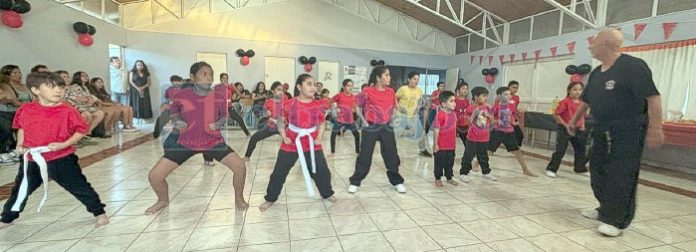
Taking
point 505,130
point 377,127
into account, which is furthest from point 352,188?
point 505,130

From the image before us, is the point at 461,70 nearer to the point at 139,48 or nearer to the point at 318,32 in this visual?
the point at 318,32

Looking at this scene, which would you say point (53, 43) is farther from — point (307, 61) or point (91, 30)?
point (307, 61)

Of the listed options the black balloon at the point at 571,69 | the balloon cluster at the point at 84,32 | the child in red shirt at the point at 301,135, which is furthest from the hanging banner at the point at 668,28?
the balloon cluster at the point at 84,32

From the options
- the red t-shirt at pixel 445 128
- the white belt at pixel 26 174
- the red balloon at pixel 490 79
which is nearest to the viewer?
the white belt at pixel 26 174

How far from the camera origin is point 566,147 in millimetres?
4555

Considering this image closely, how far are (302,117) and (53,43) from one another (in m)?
6.42

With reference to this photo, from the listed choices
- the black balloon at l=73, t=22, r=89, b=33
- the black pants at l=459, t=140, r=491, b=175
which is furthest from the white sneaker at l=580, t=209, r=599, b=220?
the black balloon at l=73, t=22, r=89, b=33

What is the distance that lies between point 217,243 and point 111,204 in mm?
1392

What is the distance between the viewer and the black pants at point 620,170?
7.81ft

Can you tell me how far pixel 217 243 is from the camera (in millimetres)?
2207

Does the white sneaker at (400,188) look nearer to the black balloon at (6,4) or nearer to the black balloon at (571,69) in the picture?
the black balloon at (571,69)

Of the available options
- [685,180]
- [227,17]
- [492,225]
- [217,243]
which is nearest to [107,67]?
[227,17]

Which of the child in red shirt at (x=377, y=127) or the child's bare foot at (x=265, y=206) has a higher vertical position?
the child in red shirt at (x=377, y=127)

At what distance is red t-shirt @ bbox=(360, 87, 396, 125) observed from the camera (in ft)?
11.1
